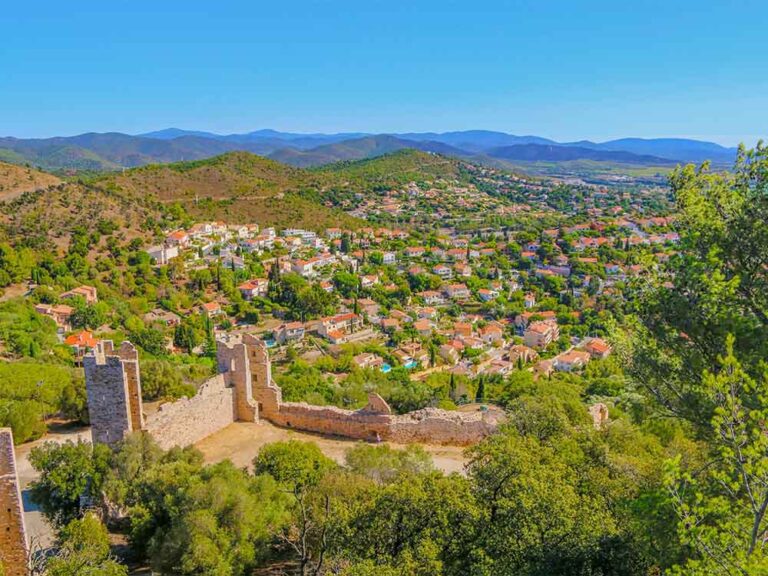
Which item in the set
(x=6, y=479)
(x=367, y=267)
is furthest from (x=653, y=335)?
(x=367, y=267)

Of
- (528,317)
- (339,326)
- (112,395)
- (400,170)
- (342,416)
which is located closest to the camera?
(112,395)

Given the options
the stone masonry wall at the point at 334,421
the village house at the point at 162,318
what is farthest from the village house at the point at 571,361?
the stone masonry wall at the point at 334,421

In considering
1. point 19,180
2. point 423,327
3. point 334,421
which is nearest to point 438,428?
point 334,421

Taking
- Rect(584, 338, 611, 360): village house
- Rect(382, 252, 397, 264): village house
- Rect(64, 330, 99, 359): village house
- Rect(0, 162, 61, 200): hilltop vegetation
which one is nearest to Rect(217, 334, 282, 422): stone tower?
Rect(64, 330, 99, 359): village house

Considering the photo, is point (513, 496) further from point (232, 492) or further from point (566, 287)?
point (566, 287)

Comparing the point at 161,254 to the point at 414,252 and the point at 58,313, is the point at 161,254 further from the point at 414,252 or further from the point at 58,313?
the point at 414,252

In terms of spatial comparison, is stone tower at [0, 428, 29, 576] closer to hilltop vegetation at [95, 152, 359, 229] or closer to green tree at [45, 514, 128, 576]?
green tree at [45, 514, 128, 576]
